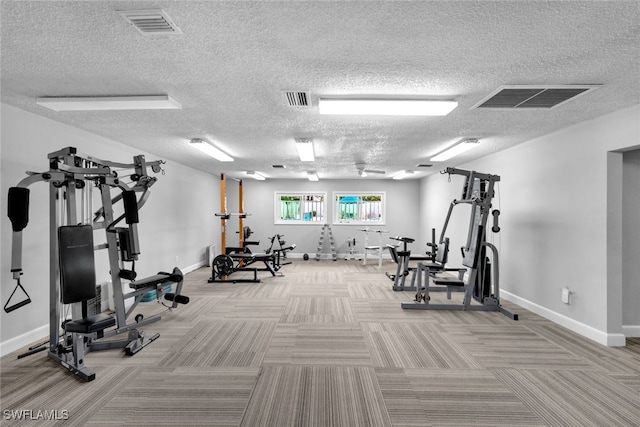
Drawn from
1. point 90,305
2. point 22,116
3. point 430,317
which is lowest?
point 430,317

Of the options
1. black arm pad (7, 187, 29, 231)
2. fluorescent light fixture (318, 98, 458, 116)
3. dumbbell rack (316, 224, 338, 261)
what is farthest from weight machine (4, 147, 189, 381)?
dumbbell rack (316, 224, 338, 261)

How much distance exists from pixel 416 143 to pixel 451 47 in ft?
8.67

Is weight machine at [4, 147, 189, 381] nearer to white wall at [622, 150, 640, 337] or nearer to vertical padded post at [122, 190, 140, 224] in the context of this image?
vertical padded post at [122, 190, 140, 224]

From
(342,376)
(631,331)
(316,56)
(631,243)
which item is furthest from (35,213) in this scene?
Result: (631,331)

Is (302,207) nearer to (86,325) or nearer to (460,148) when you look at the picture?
(460,148)

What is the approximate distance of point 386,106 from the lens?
2680 mm

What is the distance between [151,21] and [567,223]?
4.49m

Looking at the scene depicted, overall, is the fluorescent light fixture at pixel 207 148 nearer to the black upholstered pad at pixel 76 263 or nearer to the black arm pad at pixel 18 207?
the black upholstered pad at pixel 76 263

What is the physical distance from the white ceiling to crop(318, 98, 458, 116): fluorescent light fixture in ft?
0.24

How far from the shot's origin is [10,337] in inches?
114

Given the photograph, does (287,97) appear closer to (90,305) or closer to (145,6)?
(145,6)

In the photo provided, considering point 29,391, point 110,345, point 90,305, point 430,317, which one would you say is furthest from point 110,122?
point 430,317

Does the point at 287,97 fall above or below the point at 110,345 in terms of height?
above

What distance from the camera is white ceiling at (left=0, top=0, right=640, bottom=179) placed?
1533mm
